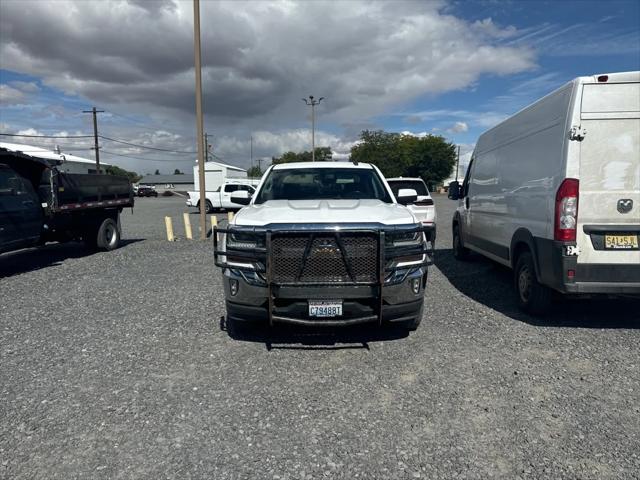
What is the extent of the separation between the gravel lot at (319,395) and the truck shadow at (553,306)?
0.05 meters

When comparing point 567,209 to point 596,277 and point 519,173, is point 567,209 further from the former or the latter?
point 519,173

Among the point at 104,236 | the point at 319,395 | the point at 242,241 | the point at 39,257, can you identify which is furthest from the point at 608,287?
the point at 39,257

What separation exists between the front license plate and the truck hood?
0.73 m

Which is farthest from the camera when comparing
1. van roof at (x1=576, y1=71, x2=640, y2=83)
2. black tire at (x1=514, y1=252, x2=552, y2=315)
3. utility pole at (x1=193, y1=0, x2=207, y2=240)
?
utility pole at (x1=193, y1=0, x2=207, y2=240)

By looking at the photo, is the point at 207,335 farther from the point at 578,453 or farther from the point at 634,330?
the point at 634,330

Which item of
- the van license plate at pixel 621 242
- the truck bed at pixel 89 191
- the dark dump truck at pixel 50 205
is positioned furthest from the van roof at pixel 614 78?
the truck bed at pixel 89 191

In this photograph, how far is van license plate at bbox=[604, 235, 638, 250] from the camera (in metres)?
4.35

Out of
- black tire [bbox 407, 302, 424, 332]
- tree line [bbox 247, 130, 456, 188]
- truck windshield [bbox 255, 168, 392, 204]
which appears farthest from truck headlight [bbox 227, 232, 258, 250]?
tree line [bbox 247, 130, 456, 188]

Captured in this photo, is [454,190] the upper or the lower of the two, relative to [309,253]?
upper

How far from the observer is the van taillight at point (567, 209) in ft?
14.1

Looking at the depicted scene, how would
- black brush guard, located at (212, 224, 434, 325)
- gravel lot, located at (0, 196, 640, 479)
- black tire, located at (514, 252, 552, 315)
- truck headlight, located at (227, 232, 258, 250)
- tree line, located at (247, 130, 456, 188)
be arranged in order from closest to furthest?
gravel lot, located at (0, 196, 640, 479) → black brush guard, located at (212, 224, 434, 325) → truck headlight, located at (227, 232, 258, 250) → black tire, located at (514, 252, 552, 315) → tree line, located at (247, 130, 456, 188)

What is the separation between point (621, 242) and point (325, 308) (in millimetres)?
3125

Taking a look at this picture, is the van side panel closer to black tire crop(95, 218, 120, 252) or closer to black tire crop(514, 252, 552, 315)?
black tire crop(514, 252, 552, 315)

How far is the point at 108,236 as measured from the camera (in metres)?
11.0
